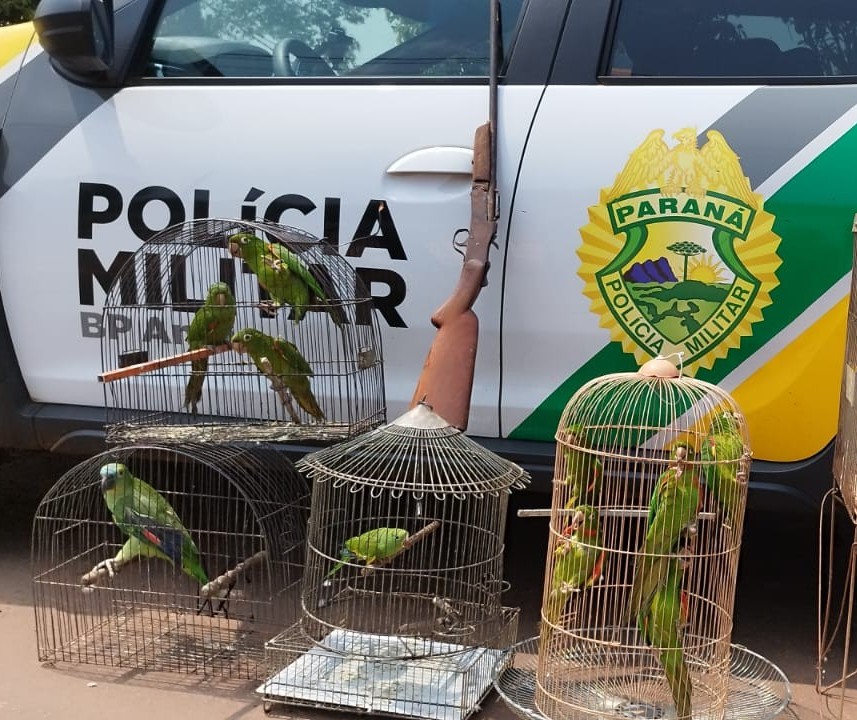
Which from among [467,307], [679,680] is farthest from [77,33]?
[679,680]

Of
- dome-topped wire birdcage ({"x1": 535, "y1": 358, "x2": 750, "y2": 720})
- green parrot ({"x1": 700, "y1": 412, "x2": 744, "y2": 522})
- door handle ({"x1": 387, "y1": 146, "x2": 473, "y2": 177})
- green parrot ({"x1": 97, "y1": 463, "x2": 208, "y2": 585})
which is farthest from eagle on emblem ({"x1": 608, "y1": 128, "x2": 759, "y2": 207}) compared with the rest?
green parrot ({"x1": 97, "y1": 463, "x2": 208, "y2": 585})

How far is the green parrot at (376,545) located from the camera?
3.02 m

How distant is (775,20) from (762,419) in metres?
1.19

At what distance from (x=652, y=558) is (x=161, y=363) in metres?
1.54

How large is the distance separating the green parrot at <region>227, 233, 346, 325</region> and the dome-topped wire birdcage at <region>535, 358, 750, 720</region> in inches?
36.6

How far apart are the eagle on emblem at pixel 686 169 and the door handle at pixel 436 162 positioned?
18.3 inches

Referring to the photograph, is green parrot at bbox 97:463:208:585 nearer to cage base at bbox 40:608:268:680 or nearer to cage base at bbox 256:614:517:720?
cage base at bbox 40:608:268:680

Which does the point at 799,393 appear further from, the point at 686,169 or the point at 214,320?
the point at 214,320

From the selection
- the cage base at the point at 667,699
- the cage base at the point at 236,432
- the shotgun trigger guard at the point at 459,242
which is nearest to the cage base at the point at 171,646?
the cage base at the point at 236,432

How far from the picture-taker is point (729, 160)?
309 centimetres

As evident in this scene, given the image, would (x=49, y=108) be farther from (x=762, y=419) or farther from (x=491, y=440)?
(x=762, y=419)

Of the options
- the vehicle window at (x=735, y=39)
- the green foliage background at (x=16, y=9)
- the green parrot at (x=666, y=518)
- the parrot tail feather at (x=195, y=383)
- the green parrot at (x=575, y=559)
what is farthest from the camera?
the green foliage background at (x=16, y=9)

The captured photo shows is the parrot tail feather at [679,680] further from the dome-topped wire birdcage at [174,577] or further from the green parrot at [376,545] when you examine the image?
the dome-topped wire birdcage at [174,577]

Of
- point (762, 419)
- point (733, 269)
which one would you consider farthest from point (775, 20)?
point (762, 419)
